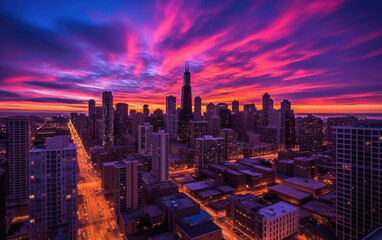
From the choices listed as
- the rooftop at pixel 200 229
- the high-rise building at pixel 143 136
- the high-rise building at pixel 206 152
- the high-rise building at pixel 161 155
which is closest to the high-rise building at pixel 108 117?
the high-rise building at pixel 143 136

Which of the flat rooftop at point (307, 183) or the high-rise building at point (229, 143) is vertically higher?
the high-rise building at point (229, 143)

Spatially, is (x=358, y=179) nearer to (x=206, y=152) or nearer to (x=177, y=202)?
(x=177, y=202)

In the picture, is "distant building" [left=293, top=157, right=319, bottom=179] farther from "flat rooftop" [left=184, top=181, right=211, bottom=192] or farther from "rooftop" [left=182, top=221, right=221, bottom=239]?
"rooftop" [left=182, top=221, right=221, bottom=239]

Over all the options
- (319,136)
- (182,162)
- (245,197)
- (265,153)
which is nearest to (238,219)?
(245,197)

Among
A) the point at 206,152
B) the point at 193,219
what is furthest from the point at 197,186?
the point at 193,219

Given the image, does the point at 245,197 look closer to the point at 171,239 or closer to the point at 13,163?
the point at 171,239

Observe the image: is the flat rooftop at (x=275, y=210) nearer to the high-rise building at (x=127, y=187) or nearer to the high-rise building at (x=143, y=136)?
the high-rise building at (x=127, y=187)
